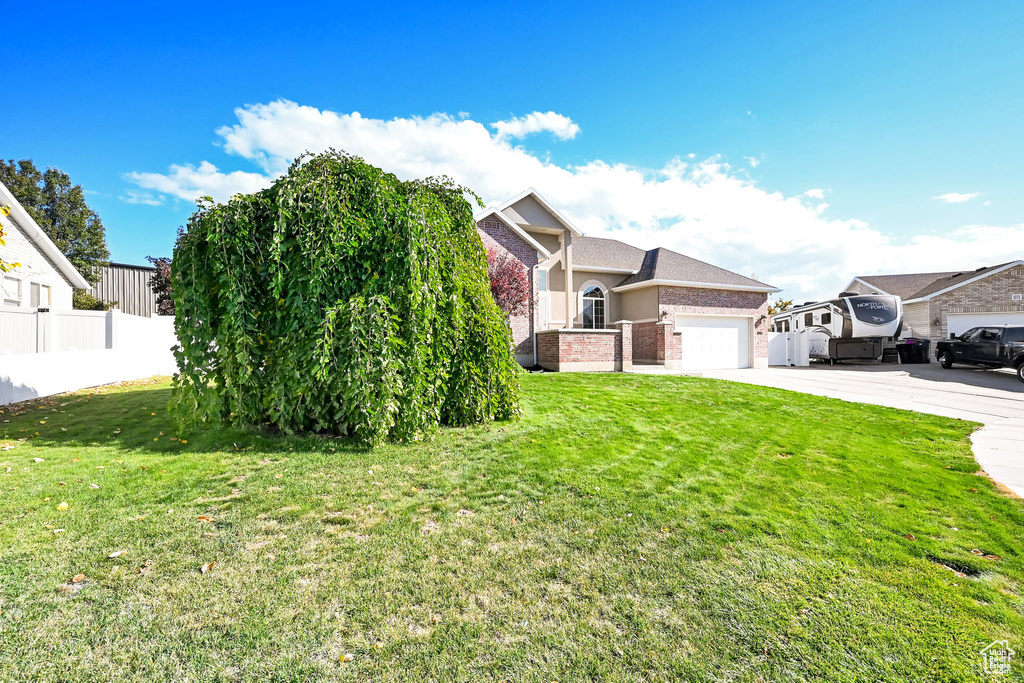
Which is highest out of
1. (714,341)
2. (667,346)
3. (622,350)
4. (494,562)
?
(714,341)

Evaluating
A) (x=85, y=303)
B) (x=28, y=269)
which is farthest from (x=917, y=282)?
(x=85, y=303)

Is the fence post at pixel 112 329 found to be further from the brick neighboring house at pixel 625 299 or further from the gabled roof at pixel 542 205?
the gabled roof at pixel 542 205

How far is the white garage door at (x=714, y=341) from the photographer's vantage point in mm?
18984

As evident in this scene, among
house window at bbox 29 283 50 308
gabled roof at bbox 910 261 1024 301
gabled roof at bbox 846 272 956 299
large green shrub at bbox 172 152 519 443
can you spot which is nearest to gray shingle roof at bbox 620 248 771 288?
gabled roof at bbox 910 261 1024 301

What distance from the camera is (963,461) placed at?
17.9 ft

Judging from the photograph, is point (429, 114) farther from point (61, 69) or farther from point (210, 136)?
point (61, 69)

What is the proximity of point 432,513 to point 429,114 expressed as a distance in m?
12.4

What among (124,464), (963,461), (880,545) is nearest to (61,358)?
(124,464)

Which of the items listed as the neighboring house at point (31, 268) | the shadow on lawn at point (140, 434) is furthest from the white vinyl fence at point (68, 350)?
the neighboring house at point (31, 268)

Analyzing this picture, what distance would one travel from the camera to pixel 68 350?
10117 millimetres

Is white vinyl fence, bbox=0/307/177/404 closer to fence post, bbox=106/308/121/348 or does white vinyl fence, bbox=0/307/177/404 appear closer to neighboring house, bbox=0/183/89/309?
fence post, bbox=106/308/121/348

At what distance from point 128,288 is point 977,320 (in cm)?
4605

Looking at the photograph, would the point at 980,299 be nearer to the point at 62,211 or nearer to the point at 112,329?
the point at 112,329

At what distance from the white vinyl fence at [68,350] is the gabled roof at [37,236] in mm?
5371
